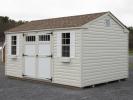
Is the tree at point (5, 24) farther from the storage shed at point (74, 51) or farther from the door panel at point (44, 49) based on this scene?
the door panel at point (44, 49)

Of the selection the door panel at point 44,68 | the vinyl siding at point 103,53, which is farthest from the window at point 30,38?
the vinyl siding at point 103,53

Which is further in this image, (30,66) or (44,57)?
(30,66)

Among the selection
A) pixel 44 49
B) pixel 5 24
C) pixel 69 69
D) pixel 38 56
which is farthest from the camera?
pixel 5 24

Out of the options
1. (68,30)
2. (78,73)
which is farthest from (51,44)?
(78,73)

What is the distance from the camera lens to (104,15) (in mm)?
12062

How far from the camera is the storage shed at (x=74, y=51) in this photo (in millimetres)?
11000

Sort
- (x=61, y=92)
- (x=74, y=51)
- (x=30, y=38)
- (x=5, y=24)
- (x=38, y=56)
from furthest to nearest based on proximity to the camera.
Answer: (x=5, y=24), (x=30, y=38), (x=38, y=56), (x=74, y=51), (x=61, y=92)

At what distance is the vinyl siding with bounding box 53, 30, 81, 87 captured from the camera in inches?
428

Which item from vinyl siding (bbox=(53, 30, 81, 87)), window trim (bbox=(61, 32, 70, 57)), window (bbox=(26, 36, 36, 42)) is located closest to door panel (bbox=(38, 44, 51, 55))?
vinyl siding (bbox=(53, 30, 81, 87))

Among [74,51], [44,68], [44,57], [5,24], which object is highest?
[5,24]

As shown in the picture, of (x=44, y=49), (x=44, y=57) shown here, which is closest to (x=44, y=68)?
(x=44, y=57)

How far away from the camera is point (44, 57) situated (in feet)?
40.7

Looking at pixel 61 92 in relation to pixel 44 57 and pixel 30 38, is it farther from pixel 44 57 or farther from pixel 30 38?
pixel 30 38

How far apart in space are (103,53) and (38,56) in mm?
3032
